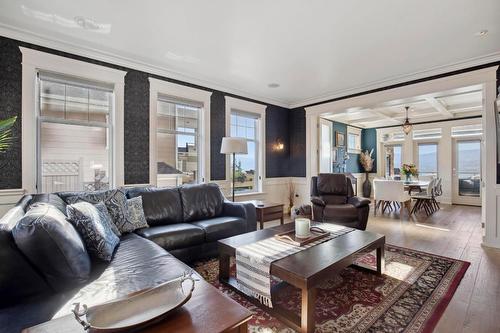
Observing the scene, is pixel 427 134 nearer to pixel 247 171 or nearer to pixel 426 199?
pixel 426 199

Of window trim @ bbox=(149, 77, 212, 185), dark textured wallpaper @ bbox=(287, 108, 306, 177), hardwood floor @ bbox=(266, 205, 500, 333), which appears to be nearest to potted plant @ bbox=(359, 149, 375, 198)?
hardwood floor @ bbox=(266, 205, 500, 333)

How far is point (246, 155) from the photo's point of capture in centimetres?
547

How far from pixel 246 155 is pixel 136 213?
2.97m

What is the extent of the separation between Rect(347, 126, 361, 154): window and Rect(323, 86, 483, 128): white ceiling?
229mm

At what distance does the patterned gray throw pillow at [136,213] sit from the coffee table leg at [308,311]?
1.96 m

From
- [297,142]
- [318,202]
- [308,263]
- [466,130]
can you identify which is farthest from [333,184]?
[466,130]

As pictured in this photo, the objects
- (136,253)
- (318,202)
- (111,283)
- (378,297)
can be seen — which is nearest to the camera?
(111,283)

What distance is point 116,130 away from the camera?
3590 millimetres

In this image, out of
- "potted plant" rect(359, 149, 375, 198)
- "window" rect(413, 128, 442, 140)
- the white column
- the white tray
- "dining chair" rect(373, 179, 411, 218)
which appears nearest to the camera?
the white tray

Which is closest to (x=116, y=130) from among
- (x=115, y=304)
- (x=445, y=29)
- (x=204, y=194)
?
(x=204, y=194)

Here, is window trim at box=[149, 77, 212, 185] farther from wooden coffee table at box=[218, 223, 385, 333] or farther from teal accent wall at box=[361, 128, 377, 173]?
teal accent wall at box=[361, 128, 377, 173]

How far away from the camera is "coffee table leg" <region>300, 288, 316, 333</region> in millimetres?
1671

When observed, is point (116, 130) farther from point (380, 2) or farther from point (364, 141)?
point (364, 141)

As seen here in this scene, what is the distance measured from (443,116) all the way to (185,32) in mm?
7598
